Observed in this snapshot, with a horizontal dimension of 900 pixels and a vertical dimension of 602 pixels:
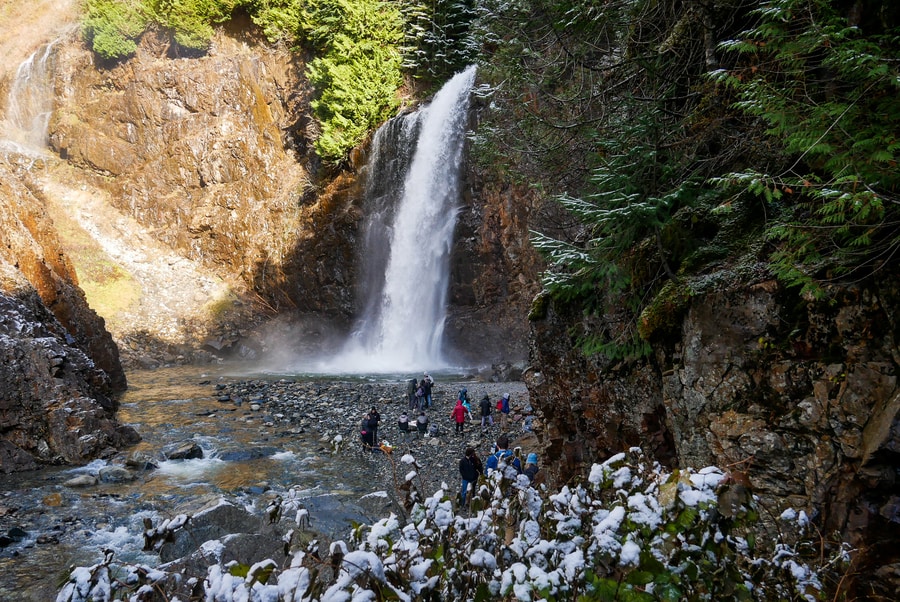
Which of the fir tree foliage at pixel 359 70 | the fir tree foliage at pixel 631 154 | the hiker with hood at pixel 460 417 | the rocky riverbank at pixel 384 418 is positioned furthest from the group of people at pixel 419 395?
the fir tree foliage at pixel 359 70

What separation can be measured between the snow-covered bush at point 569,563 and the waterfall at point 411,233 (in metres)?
22.9

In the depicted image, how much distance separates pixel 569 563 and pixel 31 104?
164 ft

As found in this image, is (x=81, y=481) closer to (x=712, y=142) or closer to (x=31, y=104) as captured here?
(x=712, y=142)

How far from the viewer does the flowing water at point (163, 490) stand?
25.3ft

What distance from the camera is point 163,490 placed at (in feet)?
34.0

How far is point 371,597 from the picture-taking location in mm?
1850

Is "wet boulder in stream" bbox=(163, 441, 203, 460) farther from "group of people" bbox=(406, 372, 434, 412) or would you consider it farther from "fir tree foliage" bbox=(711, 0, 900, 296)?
"fir tree foliage" bbox=(711, 0, 900, 296)

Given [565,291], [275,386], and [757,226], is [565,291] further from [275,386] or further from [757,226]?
[275,386]

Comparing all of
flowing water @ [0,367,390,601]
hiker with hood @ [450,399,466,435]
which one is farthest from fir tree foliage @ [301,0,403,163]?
hiker with hood @ [450,399,466,435]

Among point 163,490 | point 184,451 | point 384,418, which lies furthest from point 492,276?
point 163,490

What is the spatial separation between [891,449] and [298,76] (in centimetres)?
3738

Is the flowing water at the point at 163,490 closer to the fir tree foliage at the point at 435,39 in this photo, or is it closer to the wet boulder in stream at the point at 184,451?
the wet boulder in stream at the point at 184,451

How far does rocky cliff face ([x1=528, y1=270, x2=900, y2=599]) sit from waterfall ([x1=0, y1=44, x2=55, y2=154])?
152 feet

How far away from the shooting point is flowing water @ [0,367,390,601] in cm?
770
